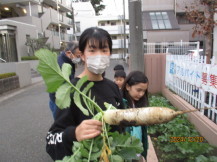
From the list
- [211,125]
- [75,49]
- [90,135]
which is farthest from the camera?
[211,125]

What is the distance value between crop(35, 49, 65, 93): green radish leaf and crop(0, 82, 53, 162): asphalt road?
2.66 metres

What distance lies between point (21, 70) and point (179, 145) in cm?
965

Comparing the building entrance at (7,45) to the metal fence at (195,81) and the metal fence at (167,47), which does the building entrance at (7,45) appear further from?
the metal fence at (195,81)

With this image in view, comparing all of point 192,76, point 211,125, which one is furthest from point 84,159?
point 192,76

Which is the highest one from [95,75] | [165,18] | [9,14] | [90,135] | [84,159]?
[9,14]

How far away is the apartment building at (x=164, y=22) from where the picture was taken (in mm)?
16578

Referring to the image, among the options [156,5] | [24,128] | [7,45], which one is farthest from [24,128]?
[156,5]

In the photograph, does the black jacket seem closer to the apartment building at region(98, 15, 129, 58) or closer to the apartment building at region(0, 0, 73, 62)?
the apartment building at region(0, 0, 73, 62)

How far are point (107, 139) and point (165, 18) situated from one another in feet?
61.4

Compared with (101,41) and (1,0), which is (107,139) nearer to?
(101,41)

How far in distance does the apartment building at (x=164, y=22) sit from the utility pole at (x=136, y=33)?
41.5 feet

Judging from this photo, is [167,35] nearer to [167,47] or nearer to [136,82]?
[167,47]

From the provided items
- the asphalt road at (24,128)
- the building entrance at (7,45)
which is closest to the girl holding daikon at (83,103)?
the asphalt road at (24,128)

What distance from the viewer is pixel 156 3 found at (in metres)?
18.5
